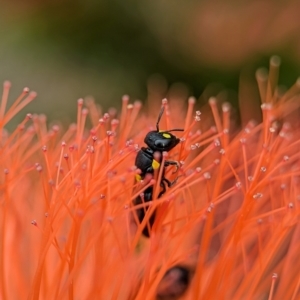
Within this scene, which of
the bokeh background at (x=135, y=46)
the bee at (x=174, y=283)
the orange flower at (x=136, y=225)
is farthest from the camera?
the bokeh background at (x=135, y=46)

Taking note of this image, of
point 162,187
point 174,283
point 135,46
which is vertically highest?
→ point 135,46

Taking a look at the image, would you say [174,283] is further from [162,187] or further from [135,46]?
[135,46]

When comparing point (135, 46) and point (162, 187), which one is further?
point (135, 46)

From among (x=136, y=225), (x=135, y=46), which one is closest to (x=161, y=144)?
(x=136, y=225)

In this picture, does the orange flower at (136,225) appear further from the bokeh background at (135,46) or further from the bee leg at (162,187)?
the bokeh background at (135,46)

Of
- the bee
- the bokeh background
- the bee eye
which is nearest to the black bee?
the bee eye

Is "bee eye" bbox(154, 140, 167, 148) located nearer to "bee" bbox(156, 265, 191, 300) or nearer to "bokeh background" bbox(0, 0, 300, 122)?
"bee" bbox(156, 265, 191, 300)

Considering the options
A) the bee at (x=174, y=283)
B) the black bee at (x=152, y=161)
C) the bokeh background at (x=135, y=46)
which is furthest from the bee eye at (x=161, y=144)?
the bokeh background at (x=135, y=46)

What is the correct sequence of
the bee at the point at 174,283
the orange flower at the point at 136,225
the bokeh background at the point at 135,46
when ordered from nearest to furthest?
1. the orange flower at the point at 136,225
2. the bee at the point at 174,283
3. the bokeh background at the point at 135,46
